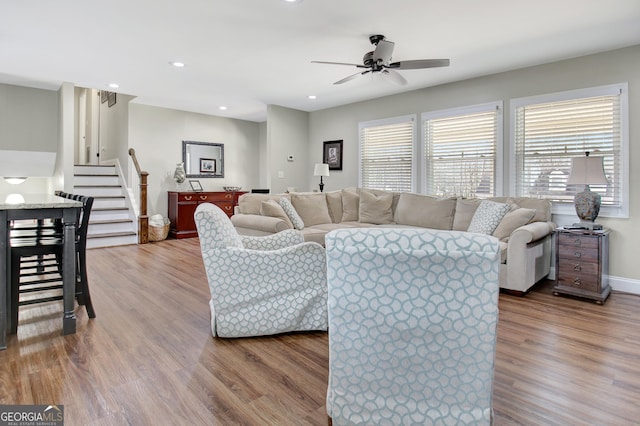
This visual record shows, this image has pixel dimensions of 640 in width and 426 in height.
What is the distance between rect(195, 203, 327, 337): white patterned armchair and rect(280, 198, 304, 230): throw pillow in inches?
76.4

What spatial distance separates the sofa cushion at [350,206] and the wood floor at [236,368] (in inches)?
99.1

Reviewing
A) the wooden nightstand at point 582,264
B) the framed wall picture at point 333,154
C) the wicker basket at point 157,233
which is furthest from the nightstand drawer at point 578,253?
the wicker basket at point 157,233

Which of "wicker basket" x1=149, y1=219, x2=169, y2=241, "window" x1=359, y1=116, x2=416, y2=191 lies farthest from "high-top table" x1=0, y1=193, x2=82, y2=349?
"window" x1=359, y1=116, x2=416, y2=191

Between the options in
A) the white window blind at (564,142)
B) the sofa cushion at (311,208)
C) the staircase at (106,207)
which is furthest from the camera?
the staircase at (106,207)

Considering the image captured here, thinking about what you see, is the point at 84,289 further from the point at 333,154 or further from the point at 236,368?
the point at 333,154

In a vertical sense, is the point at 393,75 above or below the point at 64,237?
above

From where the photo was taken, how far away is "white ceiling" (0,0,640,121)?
2.94 m

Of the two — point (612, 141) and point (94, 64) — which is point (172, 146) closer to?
point (94, 64)

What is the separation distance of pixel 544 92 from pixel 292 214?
10.6ft

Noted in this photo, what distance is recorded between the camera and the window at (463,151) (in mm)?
4680

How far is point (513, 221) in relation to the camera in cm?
371

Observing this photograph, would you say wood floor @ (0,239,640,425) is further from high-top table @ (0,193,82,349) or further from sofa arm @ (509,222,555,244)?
sofa arm @ (509,222,555,244)

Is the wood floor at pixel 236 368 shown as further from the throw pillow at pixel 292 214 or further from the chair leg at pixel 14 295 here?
the throw pillow at pixel 292 214

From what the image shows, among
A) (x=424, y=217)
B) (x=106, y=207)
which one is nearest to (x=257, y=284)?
(x=424, y=217)
